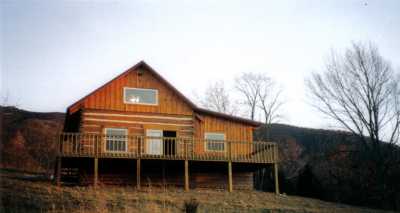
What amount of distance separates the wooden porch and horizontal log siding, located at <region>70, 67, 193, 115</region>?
1722 millimetres

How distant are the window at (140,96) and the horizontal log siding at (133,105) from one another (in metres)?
0.19

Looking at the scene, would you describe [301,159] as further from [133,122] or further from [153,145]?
[133,122]

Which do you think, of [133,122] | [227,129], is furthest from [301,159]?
[133,122]

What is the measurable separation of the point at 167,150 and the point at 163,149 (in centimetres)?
46

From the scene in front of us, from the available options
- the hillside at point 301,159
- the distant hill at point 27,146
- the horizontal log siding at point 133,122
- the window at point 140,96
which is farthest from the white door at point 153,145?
the distant hill at point 27,146

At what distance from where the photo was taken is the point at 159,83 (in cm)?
2791

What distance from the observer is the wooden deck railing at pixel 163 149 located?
24484 mm

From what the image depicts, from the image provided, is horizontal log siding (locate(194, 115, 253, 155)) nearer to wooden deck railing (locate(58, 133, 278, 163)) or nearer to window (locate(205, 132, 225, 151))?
wooden deck railing (locate(58, 133, 278, 163))

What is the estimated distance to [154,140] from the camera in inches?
1051

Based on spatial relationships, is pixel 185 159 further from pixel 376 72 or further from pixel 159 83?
pixel 376 72

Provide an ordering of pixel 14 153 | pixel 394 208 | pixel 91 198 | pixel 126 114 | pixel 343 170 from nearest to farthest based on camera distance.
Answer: pixel 91 198, pixel 126 114, pixel 394 208, pixel 343 170, pixel 14 153

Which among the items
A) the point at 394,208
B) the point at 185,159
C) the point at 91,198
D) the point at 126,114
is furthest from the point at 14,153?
the point at 394,208

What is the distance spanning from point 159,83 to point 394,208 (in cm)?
1705

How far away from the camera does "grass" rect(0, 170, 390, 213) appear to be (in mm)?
16672
